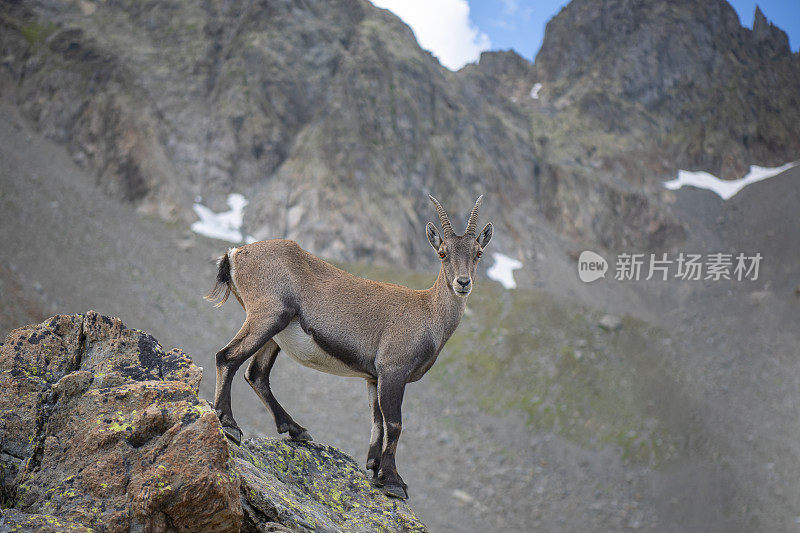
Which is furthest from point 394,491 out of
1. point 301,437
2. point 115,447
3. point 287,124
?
point 287,124

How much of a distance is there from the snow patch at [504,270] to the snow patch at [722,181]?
3974cm

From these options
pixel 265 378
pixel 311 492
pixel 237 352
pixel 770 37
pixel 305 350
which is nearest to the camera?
pixel 237 352

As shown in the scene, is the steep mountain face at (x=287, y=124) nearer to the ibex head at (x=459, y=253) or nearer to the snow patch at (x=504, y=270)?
the snow patch at (x=504, y=270)

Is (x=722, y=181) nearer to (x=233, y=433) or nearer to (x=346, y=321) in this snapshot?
(x=346, y=321)

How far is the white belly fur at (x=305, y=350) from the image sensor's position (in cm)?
938

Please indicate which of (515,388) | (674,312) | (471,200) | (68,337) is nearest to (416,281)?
(515,388)

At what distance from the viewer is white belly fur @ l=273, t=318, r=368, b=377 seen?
9.38 meters

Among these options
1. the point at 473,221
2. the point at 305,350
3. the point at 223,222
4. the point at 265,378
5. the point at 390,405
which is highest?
the point at 223,222

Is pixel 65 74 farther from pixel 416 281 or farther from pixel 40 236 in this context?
pixel 416 281

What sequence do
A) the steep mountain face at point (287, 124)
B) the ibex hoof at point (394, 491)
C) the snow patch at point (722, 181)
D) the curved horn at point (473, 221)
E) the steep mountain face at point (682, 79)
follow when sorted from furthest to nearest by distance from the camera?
the steep mountain face at point (682, 79) < the snow patch at point (722, 181) < the steep mountain face at point (287, 124) < the curved horn at point (473, 221) < the ibex hoof at point (394, 491)

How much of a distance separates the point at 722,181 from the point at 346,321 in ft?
324

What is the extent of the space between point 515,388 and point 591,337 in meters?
11.4

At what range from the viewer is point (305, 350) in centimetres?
950

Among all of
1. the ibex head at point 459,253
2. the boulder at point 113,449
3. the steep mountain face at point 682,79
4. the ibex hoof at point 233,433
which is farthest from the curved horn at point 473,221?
the steep mountain face at point 682,79
